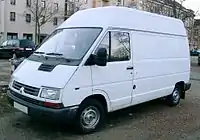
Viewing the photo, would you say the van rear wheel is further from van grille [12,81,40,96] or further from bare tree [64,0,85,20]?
bare tree [64,0,85,20]

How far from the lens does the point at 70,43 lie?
238 inches

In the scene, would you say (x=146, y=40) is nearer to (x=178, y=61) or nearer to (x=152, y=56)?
(x=152, y=56)

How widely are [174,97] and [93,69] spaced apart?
3.98 m

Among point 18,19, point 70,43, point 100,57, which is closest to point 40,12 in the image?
point 18,19

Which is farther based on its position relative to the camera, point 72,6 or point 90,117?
point 72,6

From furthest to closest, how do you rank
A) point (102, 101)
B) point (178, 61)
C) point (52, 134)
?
point (178, 61), point (102, 101), point (52, 134)

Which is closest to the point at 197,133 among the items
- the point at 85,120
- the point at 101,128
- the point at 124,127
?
the point at 124,127

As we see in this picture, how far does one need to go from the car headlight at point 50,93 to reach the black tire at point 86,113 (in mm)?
610

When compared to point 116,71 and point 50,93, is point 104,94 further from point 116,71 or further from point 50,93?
point 50,93

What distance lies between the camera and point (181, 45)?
28.9ft

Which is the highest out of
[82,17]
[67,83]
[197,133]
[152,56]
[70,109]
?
[82,17]

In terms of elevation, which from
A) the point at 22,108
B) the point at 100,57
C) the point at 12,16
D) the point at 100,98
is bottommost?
the point at 22,108

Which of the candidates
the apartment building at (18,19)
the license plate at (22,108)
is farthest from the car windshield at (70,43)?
the apartment building at (18,19)

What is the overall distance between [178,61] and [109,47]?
3233 millimetres
